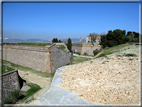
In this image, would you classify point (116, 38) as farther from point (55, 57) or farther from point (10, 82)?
point (10, 82)

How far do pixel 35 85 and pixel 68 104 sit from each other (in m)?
7.21

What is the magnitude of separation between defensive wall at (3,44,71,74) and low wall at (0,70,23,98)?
3.70m

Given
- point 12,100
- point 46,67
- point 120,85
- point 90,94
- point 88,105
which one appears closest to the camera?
point 88,105

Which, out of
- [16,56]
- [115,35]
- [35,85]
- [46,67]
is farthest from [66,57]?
[115,35]

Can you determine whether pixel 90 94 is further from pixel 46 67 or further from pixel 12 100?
pixel 46 67

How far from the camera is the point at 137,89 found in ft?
16.9

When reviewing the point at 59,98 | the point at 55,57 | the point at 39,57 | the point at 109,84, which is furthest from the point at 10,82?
the point at 109,84

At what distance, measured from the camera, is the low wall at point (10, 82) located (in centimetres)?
949

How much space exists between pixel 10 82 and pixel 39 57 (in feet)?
17.0

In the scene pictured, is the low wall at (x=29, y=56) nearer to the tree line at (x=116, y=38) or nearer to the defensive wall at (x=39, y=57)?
the defensive wall at (x=39, y=57)

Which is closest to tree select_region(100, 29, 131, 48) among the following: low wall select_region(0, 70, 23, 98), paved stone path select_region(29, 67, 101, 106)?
low wall select_region(0, 70, 23, 98)

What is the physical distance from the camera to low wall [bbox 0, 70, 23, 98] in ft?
31.1

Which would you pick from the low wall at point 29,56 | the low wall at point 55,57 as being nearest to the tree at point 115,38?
the low wall at point 55,57

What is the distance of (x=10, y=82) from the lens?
10.2m
